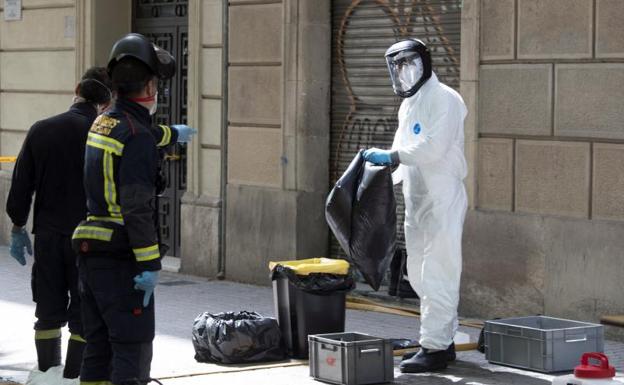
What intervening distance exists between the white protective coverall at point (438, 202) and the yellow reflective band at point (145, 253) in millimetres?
2437

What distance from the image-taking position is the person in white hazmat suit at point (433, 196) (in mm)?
8688

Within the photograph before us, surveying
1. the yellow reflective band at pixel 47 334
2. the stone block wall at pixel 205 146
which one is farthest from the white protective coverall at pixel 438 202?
the stone block wall at pixel 205 146

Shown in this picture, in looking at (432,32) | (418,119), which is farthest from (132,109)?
(432,32)

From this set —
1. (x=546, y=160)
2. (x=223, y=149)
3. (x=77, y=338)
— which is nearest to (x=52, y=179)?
(x=77, y=338)

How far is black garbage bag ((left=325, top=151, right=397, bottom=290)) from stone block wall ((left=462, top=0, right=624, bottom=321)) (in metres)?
1.98

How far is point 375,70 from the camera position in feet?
40.7

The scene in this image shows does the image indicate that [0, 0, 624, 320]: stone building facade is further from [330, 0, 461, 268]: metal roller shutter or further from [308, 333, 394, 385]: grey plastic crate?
[308, 333, 394, 385]: grey plastic crate

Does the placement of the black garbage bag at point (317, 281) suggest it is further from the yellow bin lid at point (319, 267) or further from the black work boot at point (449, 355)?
the black work boot at point (449, 355)

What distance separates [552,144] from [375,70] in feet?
7.65

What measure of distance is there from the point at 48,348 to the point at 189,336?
1896 mm

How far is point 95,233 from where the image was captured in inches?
262

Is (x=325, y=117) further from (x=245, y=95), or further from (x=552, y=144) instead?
(x=552, y=144)

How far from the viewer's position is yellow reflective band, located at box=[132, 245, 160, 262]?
6531mm

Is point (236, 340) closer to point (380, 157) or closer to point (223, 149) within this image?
point (380, 157)
